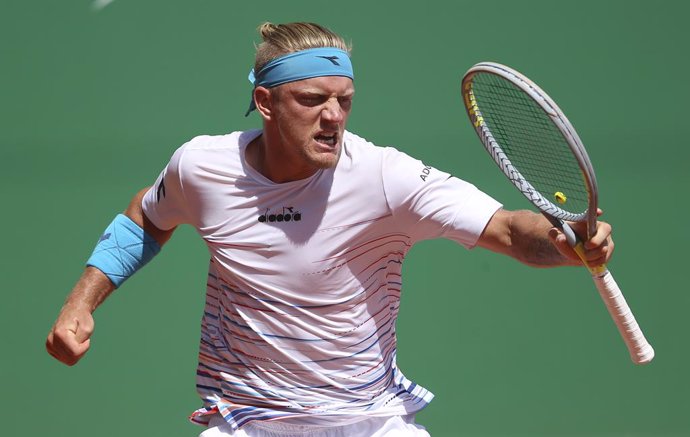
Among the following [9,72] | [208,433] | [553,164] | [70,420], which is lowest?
[208,433]

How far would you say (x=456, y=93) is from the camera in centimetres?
466


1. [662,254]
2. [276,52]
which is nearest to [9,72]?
[276,52]

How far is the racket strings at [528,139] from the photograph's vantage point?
2.92 metres

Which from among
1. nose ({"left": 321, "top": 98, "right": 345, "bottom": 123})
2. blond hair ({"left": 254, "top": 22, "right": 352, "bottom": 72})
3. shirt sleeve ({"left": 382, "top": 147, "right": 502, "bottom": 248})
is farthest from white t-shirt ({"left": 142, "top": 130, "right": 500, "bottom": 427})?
blond hair ({"left": 254, "top": 22, "right": 352, "bottom": 72})

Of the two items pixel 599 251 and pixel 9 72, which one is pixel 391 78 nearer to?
pixel 9 72

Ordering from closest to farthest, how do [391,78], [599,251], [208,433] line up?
[599,251] < [208,433] < [391,78]

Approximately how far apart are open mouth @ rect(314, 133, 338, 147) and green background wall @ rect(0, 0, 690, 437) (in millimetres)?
1797

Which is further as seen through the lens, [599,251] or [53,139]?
[53,139]

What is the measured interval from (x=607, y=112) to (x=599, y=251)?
7.38 ft

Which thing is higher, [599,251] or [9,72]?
[9,72]

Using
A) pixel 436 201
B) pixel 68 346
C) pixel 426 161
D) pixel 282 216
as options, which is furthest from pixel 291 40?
pixel 426 161

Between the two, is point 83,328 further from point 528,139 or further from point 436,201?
point 528,139

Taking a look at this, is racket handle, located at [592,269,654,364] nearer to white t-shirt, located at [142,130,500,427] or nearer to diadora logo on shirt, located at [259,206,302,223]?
white t-shirt, located at [142,130,500,427]

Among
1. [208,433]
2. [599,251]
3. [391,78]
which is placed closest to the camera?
[599,251]
